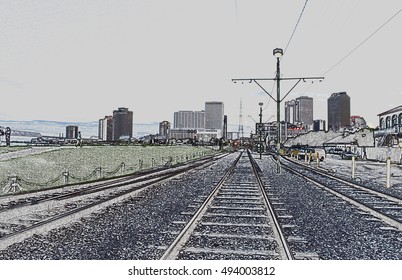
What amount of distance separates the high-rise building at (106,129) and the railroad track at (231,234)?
2.46 meters

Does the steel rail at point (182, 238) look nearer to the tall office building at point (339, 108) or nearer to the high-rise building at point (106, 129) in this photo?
the high-rise building at point (106, 129)

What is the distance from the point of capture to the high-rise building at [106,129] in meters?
6.82

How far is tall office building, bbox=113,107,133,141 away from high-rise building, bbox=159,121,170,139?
697mm

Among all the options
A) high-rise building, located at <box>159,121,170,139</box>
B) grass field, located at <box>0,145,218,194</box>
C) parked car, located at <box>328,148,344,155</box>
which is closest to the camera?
A: high-rise building, located at <box>159,121,170,139</box>

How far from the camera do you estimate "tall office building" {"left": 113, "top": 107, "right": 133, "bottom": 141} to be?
22.6 feet

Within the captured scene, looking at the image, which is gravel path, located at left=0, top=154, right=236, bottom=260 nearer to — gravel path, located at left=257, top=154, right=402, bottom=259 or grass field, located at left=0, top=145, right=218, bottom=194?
gravel path, located at left=257, top=154, right=402, bottom=259

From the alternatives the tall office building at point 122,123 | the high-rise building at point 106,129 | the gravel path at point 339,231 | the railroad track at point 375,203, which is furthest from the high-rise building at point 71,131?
the railroad track at point 375,203

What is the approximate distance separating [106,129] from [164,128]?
142cm

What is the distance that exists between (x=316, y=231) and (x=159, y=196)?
5.60 m

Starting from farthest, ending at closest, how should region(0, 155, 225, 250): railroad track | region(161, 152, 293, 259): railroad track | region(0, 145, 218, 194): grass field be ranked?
region(0, 145, 218, 194): grass field
region(0, 155, 225, 250): railroad track
region(161, 152, 293, 259): railroad track

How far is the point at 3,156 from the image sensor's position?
7879 millimetres

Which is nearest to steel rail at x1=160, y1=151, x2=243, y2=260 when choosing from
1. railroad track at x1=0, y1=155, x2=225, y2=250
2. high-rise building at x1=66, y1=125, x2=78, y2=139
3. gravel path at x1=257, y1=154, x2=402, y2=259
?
gravel path at x1=257, y1=154, x2=402, y2=259
